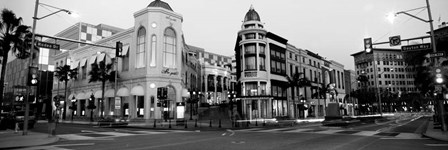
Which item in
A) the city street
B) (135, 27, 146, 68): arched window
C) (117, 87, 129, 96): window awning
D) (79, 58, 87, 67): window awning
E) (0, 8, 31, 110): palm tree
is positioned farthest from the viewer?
(79, 58, 87, 67): window awning

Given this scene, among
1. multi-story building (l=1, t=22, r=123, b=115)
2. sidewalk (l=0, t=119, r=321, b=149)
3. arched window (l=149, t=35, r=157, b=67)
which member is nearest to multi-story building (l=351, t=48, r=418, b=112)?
multi-story building (l=1, t=22, r=123, b=115)

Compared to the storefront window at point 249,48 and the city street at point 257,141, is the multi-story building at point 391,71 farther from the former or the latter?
the city street at point 257,141

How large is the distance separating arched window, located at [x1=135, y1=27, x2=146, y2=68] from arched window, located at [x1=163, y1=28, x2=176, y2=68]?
3400 millimetres

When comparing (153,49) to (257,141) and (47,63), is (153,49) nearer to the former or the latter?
(257,141)

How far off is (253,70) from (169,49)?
1519cm

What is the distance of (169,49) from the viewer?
4453cm

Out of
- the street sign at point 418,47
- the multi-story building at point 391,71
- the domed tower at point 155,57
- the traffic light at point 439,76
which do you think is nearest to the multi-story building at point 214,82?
the domed tower at point 155,57

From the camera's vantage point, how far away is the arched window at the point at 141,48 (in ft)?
144

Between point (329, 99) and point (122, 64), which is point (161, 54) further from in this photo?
point (329, 99)

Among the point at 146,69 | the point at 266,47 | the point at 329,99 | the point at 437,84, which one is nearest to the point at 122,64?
the point at 146,69

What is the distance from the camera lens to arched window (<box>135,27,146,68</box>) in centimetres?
4393

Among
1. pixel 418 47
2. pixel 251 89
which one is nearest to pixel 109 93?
pixel 251 89

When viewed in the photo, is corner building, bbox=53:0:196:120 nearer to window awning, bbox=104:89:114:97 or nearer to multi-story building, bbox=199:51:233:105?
window awning, bbox=104:89:114:97

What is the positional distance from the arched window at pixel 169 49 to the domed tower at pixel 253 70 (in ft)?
41.0
